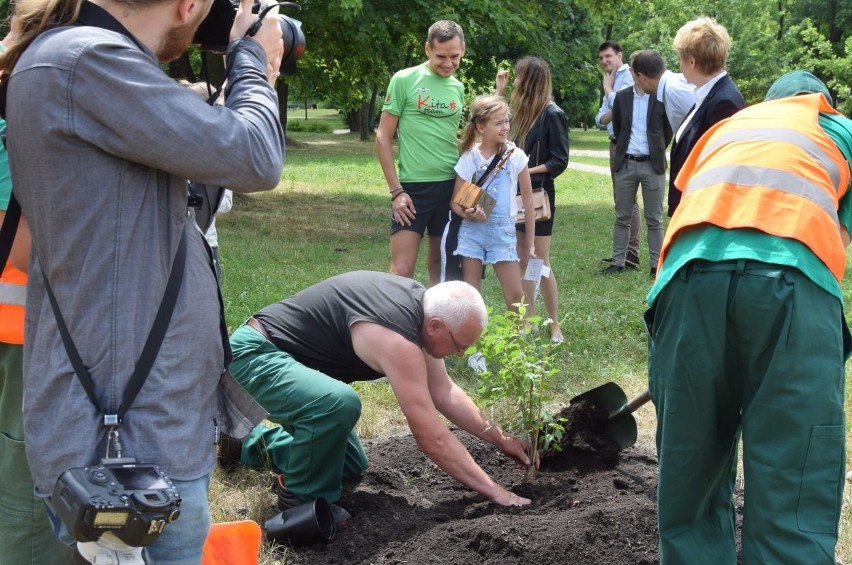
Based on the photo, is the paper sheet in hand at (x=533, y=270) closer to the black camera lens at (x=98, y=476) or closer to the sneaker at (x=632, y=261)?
the sneaker at (x=632, y=261)

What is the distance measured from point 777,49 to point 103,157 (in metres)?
39.8

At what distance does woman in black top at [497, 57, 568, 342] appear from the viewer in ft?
22.3

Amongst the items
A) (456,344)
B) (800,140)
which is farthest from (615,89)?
(800,140)

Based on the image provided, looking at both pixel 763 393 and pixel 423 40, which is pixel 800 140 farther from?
pixel 423 40

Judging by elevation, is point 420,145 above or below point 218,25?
below

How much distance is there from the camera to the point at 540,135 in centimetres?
733

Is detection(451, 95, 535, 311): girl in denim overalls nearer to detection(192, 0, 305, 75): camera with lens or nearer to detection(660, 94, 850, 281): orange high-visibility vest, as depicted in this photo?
detection(660, 94, 850, 281): orange high-visibility vest

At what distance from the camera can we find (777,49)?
124 ft

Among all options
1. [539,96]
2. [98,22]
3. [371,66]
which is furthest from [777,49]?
[98,22]

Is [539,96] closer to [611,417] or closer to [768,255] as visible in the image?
[611,417]

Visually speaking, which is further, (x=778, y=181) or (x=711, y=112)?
(x=711, y=112)

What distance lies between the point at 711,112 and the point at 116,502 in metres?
4.61

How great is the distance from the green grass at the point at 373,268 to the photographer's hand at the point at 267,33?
2.08m

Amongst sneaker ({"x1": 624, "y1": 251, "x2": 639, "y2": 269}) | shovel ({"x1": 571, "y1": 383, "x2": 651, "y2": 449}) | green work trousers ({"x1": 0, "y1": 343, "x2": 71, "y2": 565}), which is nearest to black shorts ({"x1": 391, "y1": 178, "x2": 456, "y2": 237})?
shovel ({"x1": 571, "y1": 383, "x2": 651, "y2": 449})
